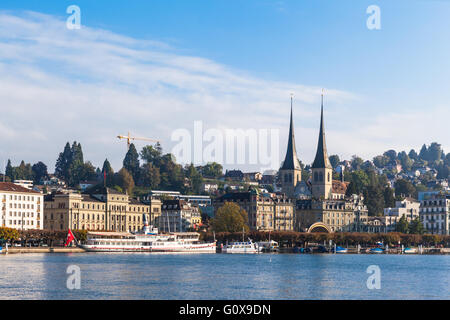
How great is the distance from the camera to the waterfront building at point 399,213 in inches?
7210

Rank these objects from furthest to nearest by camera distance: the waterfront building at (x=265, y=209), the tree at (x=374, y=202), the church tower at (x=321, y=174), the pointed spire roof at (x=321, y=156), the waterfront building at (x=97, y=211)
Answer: the tree at (x=374, y=202) → the church tower at (x=321, y=174) → the pointed spire roof at (x=321, y=156) → the waterfront building at (x=265, y=209) → the waterfront building at (x=97, y=211)

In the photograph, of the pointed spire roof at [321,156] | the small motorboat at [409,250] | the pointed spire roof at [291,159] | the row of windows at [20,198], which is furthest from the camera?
the pointed spire roof at [291,159]

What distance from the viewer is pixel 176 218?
169500mm

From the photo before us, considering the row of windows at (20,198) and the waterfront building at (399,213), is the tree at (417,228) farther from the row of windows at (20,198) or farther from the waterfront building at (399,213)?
the row of windows at (20,198)

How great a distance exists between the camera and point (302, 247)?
14525 cm

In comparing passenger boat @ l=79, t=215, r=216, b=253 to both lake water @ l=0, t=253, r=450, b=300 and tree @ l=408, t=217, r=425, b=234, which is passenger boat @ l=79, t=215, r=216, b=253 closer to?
tree @ l=408, t=217, r=425, b=234

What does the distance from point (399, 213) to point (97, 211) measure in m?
72.0

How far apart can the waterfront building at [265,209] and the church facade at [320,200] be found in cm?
329

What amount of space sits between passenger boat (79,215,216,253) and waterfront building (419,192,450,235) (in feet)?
176

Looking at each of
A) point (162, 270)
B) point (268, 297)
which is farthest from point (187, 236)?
point (268, 297)

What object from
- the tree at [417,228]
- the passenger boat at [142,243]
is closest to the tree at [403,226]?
the tree at [417,228]

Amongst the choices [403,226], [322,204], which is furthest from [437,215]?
[322,204]

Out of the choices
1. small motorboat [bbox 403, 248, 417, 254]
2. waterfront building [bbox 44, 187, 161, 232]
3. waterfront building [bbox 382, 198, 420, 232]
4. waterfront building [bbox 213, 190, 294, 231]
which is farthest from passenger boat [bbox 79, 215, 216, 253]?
waterfront building [bbox 382, 198, 420, 232]

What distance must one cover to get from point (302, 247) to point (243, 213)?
1770 cm
